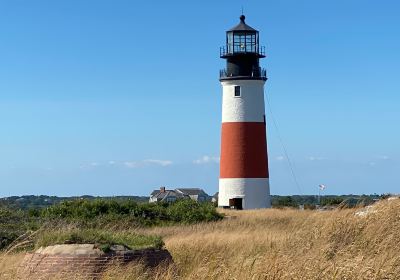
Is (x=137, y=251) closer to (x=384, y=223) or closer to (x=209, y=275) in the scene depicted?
(x=209, y=275)

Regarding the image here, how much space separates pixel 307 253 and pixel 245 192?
82.6ft

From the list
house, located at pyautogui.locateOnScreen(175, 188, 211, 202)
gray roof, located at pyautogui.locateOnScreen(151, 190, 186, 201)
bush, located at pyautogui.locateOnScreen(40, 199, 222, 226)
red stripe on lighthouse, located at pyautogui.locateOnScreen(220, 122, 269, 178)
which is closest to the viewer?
bush, located at pyautogui.locateOnScreen(40, 199, 222, 226)

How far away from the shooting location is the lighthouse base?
36.6 m

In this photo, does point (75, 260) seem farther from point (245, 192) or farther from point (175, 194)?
point (175, 194)

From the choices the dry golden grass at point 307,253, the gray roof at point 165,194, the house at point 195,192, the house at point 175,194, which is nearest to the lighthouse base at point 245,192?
the dry golden grass at point 307,253

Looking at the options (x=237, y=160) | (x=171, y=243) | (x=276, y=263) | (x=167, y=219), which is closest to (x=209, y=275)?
(x=276, y=263)

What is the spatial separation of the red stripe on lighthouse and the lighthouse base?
0.24 metres

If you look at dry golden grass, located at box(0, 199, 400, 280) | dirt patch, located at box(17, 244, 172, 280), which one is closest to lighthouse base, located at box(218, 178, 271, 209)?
dry golden grass, located at box(0, 199, 400, 280)

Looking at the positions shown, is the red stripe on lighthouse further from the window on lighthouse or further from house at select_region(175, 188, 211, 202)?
house at select_region(175, 188, 211, 202)

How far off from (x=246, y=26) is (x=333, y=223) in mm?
26417

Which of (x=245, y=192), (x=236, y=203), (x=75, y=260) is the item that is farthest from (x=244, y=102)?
(x=75, y=260)

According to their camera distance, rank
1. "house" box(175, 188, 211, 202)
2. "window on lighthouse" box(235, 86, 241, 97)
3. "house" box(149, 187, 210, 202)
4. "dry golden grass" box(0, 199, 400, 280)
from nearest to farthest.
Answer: "dry golden grass" box(0, 199, 400, 280) < "window on lighthouse" box(235, 86, 241, 97) < "house" box(149, 187, 210, 202) < "house" box(175, 188, 211, 202)

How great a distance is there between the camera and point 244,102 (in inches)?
1465

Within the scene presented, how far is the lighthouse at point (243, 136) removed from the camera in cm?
3653
